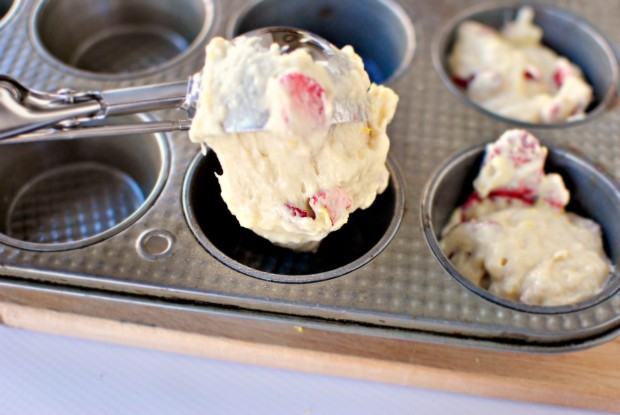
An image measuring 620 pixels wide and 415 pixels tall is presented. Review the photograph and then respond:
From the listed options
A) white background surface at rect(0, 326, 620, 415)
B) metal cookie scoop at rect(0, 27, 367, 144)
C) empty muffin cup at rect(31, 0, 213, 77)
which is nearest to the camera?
metal cookie scoop at rect(0, 27, 367, 144)

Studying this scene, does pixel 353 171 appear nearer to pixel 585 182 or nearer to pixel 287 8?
pixel 585 182

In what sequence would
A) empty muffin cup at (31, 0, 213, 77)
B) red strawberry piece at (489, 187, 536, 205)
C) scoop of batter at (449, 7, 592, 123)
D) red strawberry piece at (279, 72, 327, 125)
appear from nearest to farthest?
red strawberry piece at (279, 72, 327, 125), red strawberry piece at (489, 187, 536, 205), scoop of batter at (449, 7, 592, 123), empty muffin cup at (31, 0, 213, 77)

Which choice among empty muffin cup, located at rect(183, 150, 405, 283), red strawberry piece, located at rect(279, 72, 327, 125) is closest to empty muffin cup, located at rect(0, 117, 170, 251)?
empty muffin cup, located at rect(183, 150, 405, 283)

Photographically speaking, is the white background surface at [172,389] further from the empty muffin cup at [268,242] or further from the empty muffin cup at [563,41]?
the empty muffin cup at [563,41]

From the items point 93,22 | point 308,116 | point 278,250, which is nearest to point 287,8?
point 93,22

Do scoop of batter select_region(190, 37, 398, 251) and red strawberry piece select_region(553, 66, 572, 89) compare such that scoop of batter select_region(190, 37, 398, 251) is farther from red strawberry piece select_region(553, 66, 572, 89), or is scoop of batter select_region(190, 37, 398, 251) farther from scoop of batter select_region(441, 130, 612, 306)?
red strawberry piece select_region(553, 66, 572, 89)

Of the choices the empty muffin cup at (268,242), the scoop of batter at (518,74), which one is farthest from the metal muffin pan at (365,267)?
the scoop of batter at (518,74)

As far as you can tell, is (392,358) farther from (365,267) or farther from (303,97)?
(303,97)
